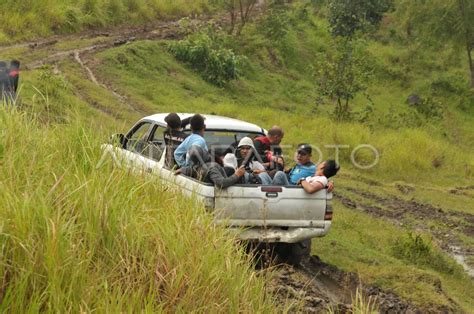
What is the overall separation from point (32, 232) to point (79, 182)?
0.82m

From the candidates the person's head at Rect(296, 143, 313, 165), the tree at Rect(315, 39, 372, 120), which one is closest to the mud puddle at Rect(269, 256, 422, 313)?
the person's head at Rect(296, 143, 313, 165)

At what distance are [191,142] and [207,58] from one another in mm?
17693

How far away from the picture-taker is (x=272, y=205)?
7.32m

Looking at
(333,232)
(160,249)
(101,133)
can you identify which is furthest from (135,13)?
(160,249)

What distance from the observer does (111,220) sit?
4781mm

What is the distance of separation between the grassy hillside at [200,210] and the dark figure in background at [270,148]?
1.36m

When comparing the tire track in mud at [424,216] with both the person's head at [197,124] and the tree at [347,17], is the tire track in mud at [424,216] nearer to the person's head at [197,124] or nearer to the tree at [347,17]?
the person's head at [197,124]

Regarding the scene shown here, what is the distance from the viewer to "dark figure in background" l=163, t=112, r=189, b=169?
7.99 meters

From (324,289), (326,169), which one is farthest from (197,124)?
(324,289)

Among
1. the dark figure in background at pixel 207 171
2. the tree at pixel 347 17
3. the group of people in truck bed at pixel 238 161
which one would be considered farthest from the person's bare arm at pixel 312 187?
the tree at pixel 347 17

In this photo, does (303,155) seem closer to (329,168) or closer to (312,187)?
(329,168)

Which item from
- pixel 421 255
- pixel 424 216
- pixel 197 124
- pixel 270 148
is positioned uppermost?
A: pixel 197 124

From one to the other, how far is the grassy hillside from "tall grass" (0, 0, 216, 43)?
5.35ft

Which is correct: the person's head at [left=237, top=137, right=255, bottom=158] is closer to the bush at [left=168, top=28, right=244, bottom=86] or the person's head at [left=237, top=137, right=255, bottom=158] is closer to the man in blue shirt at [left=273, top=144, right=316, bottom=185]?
the man in blue shirt at [left=273, top=144, right=316, bottom=185]
